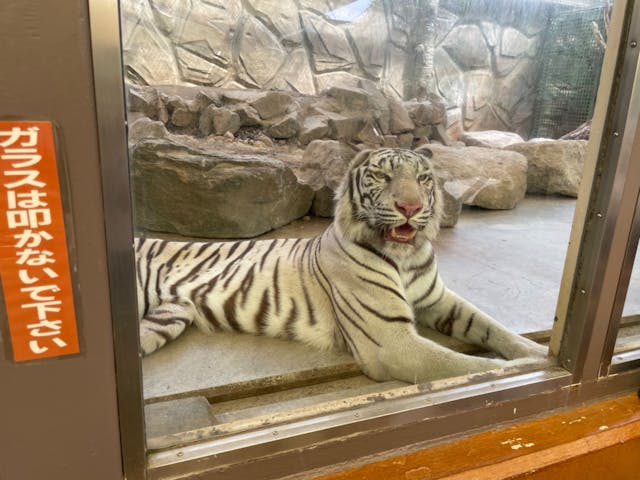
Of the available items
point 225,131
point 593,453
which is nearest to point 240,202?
point 225,131

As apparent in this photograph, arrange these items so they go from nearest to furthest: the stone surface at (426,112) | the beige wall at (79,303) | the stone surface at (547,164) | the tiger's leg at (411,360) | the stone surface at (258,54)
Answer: the beige wall at (79,303) < the tiger's leg at (411,360) < the stone surface at (258,54) < the stone surface at (426,112) < the stone surface at (547,164)

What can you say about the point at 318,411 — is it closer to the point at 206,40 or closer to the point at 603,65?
the point at 603,65

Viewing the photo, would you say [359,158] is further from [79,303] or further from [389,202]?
[79,303]

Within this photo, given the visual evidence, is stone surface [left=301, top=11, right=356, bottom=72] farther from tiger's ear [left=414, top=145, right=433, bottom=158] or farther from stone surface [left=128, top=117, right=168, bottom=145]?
stone surface [left=128, top=117, right=168, bottom=145]

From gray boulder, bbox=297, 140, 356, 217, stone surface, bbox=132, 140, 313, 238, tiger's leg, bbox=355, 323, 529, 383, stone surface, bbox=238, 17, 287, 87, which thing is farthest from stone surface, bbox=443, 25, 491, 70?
tiger's leg, bbox=355, 323, 529, 383

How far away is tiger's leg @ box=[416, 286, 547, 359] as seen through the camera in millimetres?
1949

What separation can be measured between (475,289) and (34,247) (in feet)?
6.88

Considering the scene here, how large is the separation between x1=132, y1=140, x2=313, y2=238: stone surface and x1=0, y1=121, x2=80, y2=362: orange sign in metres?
0.76

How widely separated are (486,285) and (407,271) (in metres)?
0.77

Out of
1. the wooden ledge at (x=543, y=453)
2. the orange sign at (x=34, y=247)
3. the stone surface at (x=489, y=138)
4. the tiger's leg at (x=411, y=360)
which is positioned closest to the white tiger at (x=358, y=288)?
the tiger's leg at (x=411, y=360)

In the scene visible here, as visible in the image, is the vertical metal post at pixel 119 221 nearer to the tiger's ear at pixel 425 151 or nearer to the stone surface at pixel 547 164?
the tiger's ear at pixel 425 151

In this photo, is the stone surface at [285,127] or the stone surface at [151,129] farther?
the stone surface at [285,127]

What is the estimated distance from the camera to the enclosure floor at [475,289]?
171 cm

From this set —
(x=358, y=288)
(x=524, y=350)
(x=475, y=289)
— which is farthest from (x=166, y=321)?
(x=475, y=289)
